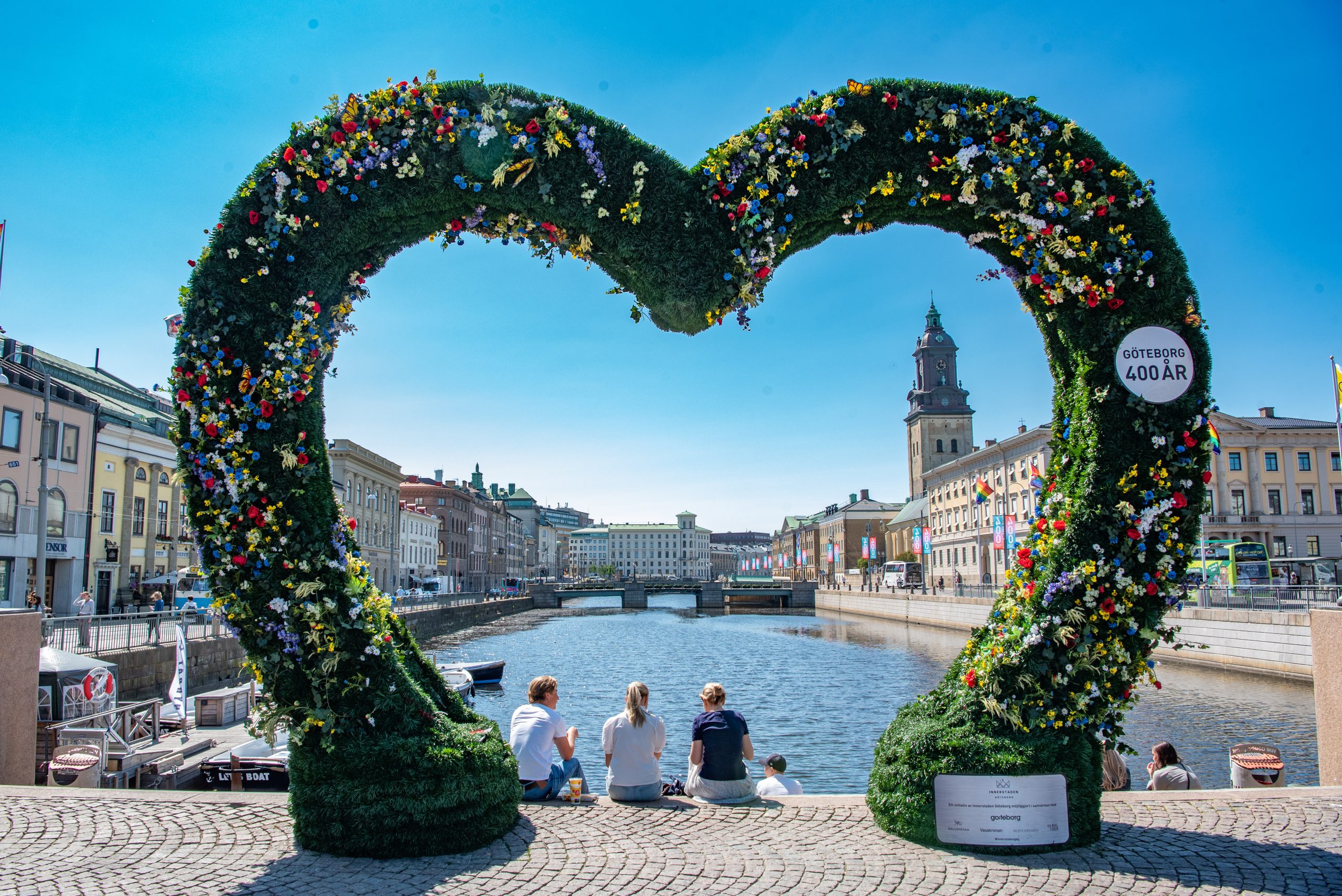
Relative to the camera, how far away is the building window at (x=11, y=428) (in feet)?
107

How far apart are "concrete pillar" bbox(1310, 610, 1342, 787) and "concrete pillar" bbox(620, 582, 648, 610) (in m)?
100

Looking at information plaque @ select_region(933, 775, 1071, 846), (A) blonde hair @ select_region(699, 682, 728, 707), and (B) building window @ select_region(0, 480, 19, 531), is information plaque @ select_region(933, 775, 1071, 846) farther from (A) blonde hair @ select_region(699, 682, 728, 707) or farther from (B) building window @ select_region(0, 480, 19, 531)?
(B) building window @ select_region(0, 480, 19, 531)

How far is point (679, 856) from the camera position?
19.3 ft

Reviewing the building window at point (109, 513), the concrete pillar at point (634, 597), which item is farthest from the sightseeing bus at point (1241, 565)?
the concrete pillar at point (634, 597)

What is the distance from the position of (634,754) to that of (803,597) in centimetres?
9237

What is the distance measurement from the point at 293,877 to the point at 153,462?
4434 cm

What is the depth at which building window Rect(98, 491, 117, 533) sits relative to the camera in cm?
3884

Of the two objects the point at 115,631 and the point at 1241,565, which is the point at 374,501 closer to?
the point at 115,631

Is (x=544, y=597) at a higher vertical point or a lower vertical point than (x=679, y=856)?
lower

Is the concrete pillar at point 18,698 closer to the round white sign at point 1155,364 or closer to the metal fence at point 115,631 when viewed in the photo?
the metal fence at point 115,631

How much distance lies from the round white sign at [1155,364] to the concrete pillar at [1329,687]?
3.31 m

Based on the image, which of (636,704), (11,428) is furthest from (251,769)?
(11,428)

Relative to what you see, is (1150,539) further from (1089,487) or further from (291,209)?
(291,209)

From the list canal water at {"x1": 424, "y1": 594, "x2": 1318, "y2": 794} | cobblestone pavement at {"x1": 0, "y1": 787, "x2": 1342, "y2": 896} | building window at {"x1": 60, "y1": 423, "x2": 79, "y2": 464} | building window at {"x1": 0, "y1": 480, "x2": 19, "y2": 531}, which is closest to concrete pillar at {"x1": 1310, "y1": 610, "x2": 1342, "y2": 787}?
cobblestone pavement at {"x1": 0, "y1": 787, "x2": 1342, "y2": 896}
